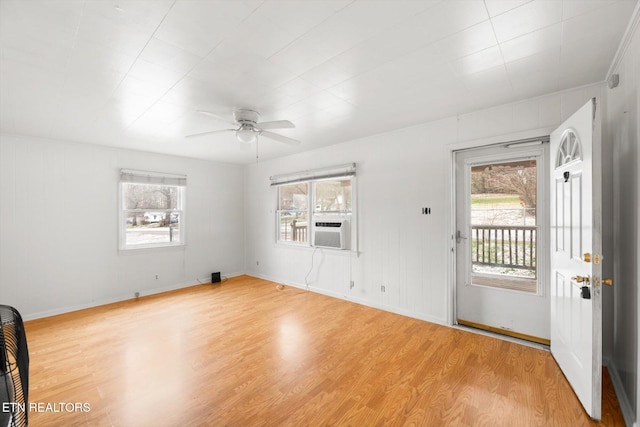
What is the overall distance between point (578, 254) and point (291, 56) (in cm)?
249

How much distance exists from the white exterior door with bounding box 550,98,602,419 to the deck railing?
38cm

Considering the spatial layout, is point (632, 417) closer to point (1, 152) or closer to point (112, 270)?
point (112, 270)

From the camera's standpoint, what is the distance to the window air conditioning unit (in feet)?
14.1

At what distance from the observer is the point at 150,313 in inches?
150

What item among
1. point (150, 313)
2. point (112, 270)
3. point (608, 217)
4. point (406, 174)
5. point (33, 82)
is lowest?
point (150, 313)

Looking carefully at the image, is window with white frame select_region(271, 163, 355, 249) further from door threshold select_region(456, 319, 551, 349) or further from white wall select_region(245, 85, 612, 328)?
door threshold select_region(456, 319, 551, 349)

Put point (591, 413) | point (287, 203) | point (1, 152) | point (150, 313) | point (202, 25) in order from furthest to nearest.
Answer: point (287, 203) < point (150, 313) < point (1, 152) < point (591, 413) < point (202, 25)

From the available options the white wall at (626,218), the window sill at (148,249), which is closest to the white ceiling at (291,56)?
the white wall at (626,218)

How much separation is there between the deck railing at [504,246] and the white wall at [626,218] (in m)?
0.68

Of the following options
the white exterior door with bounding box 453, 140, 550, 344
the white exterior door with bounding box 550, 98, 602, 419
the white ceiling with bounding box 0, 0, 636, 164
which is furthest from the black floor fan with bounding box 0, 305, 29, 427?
the white exterior door with bounding box 453, 140, 550, 344

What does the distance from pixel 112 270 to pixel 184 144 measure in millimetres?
2310

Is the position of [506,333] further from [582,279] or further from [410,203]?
[410,203]

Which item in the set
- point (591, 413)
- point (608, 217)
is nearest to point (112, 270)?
point (591, 413)

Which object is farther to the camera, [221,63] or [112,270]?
[112,270]
